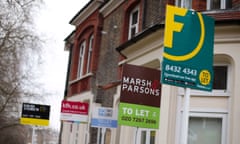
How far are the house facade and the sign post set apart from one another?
95 centimetres

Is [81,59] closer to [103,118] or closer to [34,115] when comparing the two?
[34,115]

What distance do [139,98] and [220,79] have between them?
2.32 metres

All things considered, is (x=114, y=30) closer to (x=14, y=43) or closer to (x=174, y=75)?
(x=14, y=43)

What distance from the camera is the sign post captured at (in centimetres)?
593

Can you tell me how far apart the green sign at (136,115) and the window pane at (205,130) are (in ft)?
4.79

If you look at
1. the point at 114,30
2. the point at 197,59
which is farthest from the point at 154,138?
the point at 114,30

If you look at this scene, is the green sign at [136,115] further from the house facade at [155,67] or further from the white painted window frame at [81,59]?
the white painted window frame at [81,59]

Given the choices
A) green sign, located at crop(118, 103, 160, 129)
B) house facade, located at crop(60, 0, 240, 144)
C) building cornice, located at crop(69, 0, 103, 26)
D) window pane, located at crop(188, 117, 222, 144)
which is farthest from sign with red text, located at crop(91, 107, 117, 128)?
building cornice, located at crop(69, 0, 103, 26)

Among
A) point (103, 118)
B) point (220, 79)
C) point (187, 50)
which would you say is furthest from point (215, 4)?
point (187, 50)

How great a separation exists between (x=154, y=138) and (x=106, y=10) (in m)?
9.40

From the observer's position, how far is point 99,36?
68.4 ft

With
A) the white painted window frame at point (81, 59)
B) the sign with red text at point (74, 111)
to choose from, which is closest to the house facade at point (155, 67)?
the white painted window frame at point (81, 59)

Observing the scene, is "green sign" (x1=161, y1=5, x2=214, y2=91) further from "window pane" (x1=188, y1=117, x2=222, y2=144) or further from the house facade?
"window pane" (x1=188, y1=117, x2=222, y2=144)

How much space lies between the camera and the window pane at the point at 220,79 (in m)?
10.5
